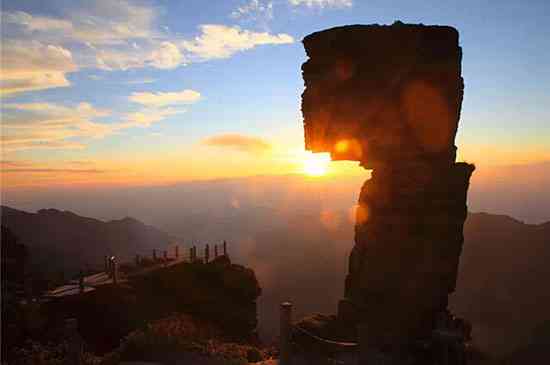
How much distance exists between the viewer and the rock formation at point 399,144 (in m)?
15.7

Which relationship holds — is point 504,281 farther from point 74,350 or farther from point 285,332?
point 74,350

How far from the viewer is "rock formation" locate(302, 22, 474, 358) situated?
15672 mm

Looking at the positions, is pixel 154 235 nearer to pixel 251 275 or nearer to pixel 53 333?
pixel 251 275

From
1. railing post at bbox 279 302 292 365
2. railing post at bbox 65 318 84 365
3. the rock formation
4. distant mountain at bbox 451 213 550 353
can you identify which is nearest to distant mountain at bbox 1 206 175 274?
railing post at bbox 65 318 84 365

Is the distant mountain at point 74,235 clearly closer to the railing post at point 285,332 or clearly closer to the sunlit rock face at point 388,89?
the sunlit rock face at point 388,89

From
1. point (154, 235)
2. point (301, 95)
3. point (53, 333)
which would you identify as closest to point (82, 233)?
point (154, 235)

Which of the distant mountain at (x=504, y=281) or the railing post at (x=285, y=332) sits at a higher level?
the railing post at (x=285, y=332)

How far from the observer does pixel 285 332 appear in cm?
1267

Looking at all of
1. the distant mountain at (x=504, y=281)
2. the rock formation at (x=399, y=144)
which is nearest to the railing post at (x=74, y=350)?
the rock formation at (x=399, y=144)

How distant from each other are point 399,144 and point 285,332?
8275 mm

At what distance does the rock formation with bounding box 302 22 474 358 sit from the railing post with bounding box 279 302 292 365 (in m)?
4.98

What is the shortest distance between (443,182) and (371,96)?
4457 mm

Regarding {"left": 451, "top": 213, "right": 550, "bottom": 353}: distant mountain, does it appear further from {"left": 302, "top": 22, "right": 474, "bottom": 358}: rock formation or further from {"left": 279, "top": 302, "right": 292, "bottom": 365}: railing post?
{"left": 279, "top": 302, "right": 292, "bottom": 365}: railing post

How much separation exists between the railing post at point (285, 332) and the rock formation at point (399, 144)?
498 centimetres
